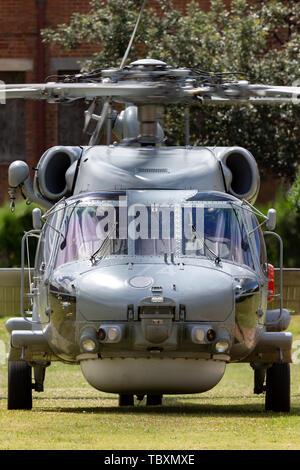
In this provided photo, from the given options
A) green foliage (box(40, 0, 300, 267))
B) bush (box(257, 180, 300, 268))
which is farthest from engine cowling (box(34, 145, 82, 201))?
bush (box(257, 180, 300, 268))

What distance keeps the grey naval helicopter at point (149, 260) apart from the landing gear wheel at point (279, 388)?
0.04ft

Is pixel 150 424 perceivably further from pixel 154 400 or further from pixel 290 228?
pixel 290 228

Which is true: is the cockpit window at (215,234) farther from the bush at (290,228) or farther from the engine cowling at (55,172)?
the bush at (290,228)

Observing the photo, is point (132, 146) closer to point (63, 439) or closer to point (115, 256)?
point (115, 256)

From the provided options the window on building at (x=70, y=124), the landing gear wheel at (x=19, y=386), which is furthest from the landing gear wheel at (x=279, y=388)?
the window on building at (x=70, y=124)

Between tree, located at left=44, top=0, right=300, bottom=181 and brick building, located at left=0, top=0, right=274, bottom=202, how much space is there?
3535 mm

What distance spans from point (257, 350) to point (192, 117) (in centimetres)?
1309

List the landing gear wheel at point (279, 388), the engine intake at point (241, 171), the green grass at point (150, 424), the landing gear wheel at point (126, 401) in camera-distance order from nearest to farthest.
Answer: the green grass at point (150, 424) < the landing gear wheel at point (279, 388) < the engine intake at point (241, 171) < the landing gear wheel at point (126, 401)

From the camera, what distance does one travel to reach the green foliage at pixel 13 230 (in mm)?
25750

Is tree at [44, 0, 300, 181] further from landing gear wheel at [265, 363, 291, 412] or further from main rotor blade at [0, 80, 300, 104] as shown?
landing gear wheel at [265, 363, 291, 412]

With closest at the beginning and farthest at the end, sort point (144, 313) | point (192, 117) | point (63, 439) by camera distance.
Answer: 1. point (63, 439)
2. point (144, 313)
3. point (192, 117)

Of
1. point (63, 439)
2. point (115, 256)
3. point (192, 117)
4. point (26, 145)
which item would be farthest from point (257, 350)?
point (26, 145)

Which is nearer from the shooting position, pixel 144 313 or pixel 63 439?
pixel 63 439

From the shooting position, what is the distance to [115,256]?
1193 cm
